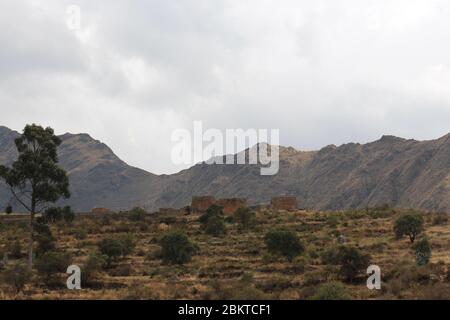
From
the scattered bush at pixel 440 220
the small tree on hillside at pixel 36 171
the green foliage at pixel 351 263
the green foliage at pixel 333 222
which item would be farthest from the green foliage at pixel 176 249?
the scattered bush at pixel 440 220

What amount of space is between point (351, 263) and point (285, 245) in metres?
7.02

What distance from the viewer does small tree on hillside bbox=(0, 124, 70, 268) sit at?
112 ft

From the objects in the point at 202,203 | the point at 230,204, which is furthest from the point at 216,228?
the point at 202,203

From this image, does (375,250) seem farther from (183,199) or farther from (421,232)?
(183,199)

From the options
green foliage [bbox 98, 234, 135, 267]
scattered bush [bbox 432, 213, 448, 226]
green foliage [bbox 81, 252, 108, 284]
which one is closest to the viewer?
green foliage [bbox 81, 252, 108, 284]

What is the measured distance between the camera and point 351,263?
30328 mm

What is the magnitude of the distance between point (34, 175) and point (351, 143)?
403 ft

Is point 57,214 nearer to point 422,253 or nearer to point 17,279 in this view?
point 17,279

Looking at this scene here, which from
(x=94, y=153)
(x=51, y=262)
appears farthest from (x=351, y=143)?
(x=51, y=262)

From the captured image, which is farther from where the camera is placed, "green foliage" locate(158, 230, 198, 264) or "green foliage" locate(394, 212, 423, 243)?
"green foliage" locate(394, 212, 423, 243)

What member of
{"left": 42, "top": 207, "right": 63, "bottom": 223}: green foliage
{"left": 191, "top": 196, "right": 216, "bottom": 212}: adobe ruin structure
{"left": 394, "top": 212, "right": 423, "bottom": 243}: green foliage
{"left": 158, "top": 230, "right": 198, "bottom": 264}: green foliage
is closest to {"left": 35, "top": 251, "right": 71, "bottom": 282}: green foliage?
{"left": 42, "top": 207, "right": 63, "bottom": 223}: green foliage

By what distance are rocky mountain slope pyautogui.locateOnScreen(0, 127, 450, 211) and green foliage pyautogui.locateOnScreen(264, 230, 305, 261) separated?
206 feet

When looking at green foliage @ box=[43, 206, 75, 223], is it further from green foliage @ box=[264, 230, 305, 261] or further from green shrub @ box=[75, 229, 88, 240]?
green shrub @ box=[75, 229, 88, 240]

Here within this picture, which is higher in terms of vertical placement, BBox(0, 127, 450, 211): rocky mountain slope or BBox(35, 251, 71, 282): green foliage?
BBox(0, 127, 450, 211): rocky mountain slope
